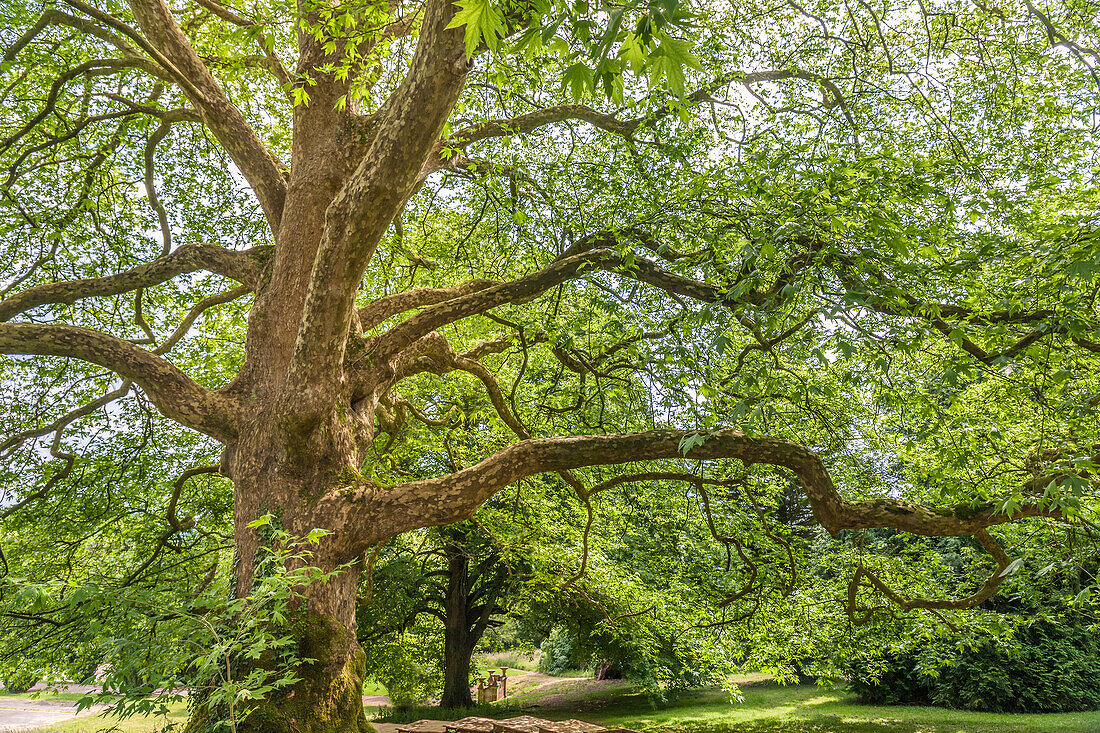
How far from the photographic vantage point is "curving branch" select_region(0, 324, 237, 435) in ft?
15.6

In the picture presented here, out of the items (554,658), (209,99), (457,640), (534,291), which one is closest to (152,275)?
(209,99)

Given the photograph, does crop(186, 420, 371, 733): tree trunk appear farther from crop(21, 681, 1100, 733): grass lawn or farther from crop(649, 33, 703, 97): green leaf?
crop(21, 681, 1100, 733): grass lawn

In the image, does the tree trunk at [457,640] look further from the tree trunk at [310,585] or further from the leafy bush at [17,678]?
the tree trunk at [310,585]

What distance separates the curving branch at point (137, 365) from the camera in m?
4.76

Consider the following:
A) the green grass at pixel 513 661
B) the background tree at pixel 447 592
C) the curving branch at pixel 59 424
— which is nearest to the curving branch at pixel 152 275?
the curving branch at pixel 59 424

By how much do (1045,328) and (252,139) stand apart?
696 centimetres

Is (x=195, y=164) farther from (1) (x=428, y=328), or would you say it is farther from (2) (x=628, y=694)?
(2) (x=628, y=694)

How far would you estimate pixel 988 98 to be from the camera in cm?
656

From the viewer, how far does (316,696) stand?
14.1ft

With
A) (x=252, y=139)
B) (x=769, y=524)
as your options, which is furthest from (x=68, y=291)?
(x=769, y=524)

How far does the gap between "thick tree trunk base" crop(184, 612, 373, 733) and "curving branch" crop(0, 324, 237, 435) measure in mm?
1995

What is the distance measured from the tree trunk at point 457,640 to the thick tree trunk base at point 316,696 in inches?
430

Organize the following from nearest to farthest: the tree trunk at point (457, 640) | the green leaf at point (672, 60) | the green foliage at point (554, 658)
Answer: the green leaf at point (672, 60) → the tree trunk at point (457, 640) → the green foliage at point (554, 658)

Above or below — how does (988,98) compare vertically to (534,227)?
above
